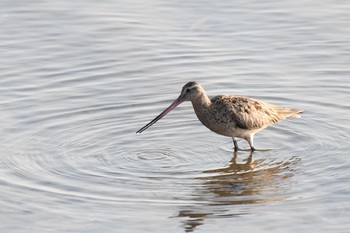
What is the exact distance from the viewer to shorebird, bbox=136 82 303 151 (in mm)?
13039

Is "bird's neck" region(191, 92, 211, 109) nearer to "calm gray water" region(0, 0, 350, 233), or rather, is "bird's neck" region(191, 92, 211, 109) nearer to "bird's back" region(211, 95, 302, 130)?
"bird's back" region(211, 95, 302, 130)

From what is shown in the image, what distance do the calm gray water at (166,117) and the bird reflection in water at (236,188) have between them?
0.07 feet

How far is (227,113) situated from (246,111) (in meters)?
0.26

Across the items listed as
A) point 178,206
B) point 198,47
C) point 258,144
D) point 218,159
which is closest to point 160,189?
point 178,206

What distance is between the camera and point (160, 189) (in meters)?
11.4

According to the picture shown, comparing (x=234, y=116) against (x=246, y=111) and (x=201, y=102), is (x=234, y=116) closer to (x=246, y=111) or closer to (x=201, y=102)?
(x=246, y=111)

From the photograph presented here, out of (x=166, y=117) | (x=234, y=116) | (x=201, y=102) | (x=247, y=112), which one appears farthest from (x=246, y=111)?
(x=166, y=117)

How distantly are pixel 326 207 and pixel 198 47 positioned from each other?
6032 millimetres

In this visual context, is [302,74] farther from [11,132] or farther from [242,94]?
[11,132]

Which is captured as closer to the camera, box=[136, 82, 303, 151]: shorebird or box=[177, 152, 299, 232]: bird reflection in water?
box=[177, 152, 299, 232]: bird reflection in water

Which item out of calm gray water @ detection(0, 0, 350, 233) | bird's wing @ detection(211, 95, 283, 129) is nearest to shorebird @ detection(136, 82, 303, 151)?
bird's wing @ detection(211, 95, 283, 129)

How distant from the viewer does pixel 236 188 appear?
11.6 meters

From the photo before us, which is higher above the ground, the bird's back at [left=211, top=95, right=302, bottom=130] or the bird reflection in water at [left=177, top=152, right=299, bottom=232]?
the bird's back at [left=211, top=95, right=302, bottom=130]

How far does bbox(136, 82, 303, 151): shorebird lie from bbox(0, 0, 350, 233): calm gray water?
26cm
